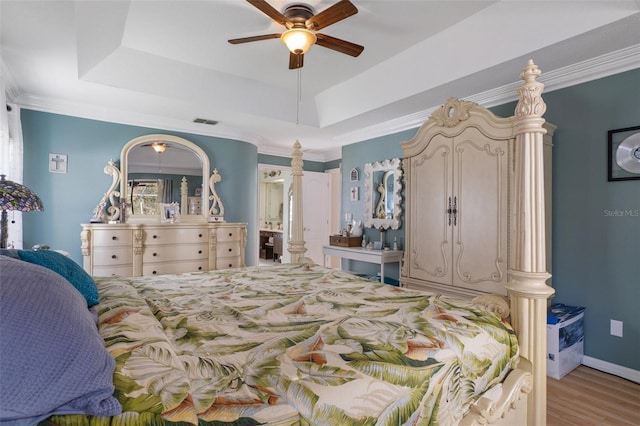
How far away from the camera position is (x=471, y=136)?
Result: 321 centimetres

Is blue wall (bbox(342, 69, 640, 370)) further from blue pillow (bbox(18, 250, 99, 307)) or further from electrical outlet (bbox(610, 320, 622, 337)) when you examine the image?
blue pillow (bbox(18, 250, 99, 307))

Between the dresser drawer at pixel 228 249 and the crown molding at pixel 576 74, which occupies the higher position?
the crown molding at pixel 576 74

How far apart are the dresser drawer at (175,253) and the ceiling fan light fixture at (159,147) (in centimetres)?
134

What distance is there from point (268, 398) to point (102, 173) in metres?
4.35

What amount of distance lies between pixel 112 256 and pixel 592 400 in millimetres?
4576


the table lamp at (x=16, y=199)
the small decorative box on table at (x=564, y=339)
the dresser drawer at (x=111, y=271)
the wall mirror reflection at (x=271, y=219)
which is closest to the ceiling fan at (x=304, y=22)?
the table lamp at (x=16, y=199)

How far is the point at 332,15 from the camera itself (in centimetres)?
218

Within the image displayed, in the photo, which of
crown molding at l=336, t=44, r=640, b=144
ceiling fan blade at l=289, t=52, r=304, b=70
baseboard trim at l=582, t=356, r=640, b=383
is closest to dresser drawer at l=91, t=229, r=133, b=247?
ceiling fan blade at l=289, t=52, r=304, b=70

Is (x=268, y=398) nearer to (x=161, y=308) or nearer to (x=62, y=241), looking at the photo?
(x=161, y=308)

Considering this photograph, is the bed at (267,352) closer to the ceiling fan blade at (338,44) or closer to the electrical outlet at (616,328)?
the ceiling fan blade at (338,44)

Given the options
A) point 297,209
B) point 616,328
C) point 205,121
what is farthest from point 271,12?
point 616,328

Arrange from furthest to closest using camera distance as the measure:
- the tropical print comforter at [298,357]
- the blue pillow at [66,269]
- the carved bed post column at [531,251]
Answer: the carved bed post column at [531,251]
the blue pillow at [66,269]
the tropical print comforter at [298,357]

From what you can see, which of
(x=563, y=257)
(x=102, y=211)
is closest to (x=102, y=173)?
(x=102, y=211)

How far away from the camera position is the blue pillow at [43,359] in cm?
65
